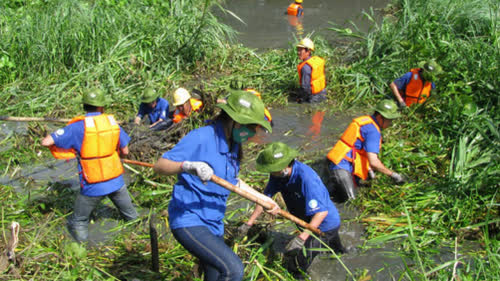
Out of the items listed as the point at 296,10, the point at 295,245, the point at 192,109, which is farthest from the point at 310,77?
the point at 296,10

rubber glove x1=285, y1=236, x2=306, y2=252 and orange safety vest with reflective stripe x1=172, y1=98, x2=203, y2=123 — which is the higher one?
rubber glove x1=285, y1=236, x2=306, y2=252

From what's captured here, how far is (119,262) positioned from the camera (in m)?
3.91

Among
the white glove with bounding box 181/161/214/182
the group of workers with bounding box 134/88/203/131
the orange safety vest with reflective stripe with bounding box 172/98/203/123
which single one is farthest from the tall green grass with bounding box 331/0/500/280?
the group of workers with bounding box 134/88/203/131

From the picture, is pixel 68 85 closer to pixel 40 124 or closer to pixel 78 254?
pixel 40 124

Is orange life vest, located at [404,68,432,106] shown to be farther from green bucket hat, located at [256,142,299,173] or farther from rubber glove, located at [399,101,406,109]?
green bucket hat, located at [256,142,299,173]

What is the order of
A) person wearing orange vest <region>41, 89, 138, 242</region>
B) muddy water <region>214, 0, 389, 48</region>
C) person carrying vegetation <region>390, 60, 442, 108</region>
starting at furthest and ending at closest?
muddy water <region>214, 0, 389, 48</region>
person carrying vegetation <region>390, 60, 442, 108</region>
person wearing orange vest <region>41, 89, 138, 242</region>

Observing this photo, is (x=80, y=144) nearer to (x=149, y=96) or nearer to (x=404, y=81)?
(x=149, y=96)

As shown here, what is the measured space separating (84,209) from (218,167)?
80.2 inches

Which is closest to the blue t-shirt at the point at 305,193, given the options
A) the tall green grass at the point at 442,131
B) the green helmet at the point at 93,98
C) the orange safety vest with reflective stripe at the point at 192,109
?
the tall green grass at the point at 442,131

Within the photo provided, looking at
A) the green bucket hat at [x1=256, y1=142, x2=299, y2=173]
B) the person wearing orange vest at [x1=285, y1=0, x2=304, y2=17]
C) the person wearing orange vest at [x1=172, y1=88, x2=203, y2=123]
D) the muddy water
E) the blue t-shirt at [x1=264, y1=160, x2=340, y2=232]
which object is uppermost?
the green bucket hat at [x1=256, y1=142, x2=299, y2=173]

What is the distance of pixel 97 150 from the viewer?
13.4 feet

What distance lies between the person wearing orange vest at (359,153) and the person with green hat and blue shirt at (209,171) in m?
2.32

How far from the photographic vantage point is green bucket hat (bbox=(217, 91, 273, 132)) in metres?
2.70

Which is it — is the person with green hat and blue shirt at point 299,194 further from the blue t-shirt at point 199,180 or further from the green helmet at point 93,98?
the green helmet at point 93,98
